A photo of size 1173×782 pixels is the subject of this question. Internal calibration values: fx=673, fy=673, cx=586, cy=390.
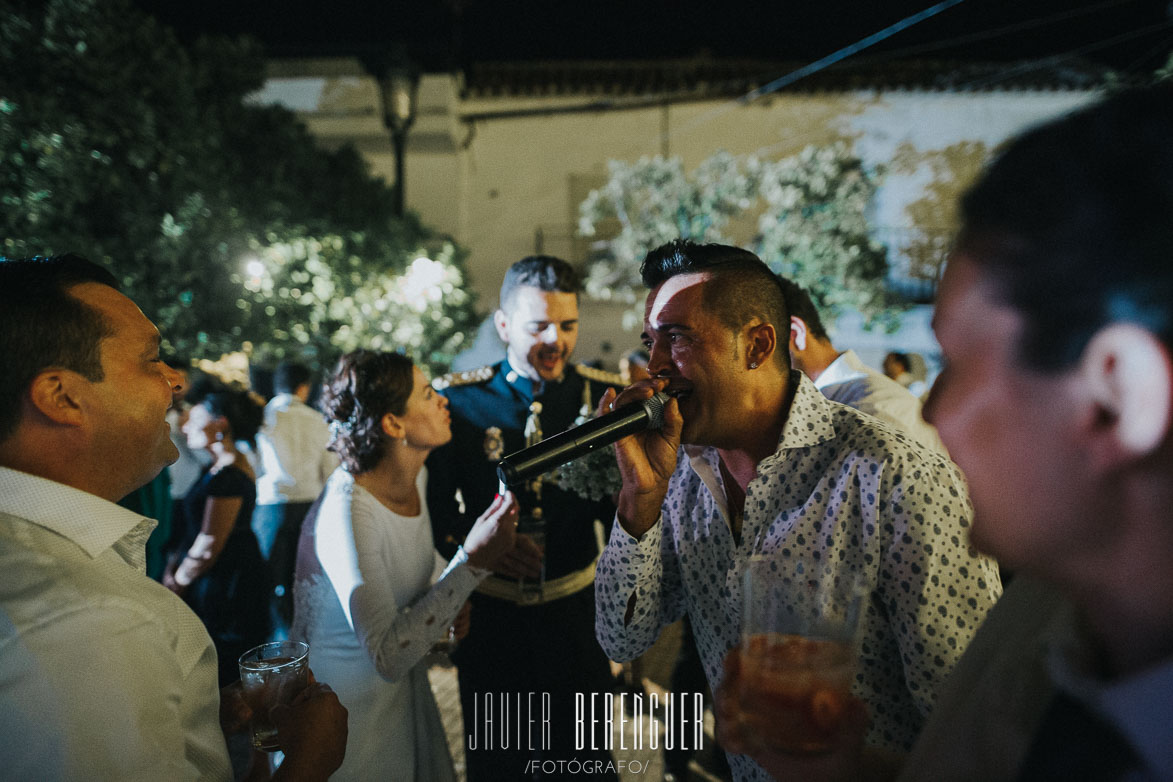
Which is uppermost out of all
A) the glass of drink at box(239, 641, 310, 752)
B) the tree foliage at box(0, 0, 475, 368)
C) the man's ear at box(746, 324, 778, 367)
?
the tree foliage at box(0, 0, 475, 368)

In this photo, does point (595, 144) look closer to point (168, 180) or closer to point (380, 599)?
point (168, 180)

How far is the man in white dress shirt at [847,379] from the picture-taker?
3350mm

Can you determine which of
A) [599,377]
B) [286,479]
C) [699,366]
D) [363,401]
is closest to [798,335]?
[599,377]

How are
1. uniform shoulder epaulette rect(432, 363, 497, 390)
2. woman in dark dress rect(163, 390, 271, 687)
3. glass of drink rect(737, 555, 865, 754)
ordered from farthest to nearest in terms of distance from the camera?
woman in dark dress rect(163, 390, 271, 687) < uniform shoulder epaulette rect(432, 363, 497, 390) < glass of drink rect(737, 555, 865, 754)

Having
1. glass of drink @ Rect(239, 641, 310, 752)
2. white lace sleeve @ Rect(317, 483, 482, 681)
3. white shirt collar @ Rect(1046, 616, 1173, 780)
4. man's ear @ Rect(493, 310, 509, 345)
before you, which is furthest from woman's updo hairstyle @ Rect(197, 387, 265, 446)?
white shirt collar @ Rect(1046, 616, 1173, 780)

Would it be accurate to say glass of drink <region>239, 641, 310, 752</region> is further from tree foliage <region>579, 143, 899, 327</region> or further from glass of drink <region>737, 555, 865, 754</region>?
tree foliage <region>579, 143, 899, 327</region>

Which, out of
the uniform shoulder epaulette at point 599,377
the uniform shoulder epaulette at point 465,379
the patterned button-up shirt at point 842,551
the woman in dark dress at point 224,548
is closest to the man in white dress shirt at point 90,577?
the patterned button-up shirt at point 842,551

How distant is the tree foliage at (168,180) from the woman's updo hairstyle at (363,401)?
4145mm

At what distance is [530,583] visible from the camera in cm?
300

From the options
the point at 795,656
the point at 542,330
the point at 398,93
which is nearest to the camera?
the point at 795,656

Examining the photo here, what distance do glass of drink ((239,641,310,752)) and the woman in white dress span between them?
503mm

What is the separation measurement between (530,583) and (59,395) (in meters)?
1.97

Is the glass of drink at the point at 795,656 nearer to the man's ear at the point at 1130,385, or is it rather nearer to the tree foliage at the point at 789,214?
the man's ear at the point at 1130,385

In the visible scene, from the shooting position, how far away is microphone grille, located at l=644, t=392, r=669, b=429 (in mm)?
1812
